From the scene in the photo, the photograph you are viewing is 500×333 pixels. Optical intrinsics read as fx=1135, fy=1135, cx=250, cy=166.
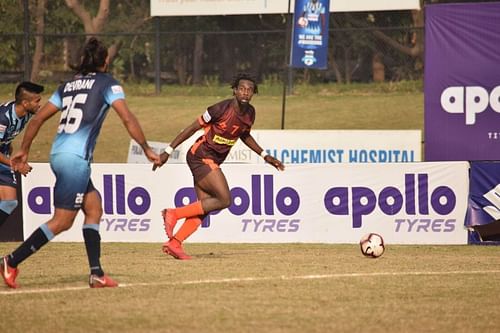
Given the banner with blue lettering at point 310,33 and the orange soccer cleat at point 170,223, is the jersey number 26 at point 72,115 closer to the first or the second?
the orange soccer cleat at point 170,223

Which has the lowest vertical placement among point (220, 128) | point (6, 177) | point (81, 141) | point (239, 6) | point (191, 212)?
point (191, 212)

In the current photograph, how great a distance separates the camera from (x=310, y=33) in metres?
26.3

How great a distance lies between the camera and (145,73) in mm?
36500

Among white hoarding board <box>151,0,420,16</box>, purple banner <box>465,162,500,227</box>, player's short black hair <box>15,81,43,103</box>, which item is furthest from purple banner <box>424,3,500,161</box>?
white hoarding board <box>151,0,420,16</box>

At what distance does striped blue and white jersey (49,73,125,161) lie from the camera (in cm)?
944

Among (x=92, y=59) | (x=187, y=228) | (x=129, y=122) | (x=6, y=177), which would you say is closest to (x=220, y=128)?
(x=187, y=228)

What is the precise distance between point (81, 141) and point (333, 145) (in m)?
14.6

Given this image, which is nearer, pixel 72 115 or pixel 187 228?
pixel 72 115

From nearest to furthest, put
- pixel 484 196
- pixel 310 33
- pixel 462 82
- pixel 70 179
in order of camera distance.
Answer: pixel 70 179 < pixel 484 196 < pixel 462 82 < pixel 310 33

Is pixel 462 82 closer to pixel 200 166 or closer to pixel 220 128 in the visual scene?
pixel 220 128

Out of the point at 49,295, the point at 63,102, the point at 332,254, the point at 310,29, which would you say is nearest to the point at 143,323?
the point at 49,295

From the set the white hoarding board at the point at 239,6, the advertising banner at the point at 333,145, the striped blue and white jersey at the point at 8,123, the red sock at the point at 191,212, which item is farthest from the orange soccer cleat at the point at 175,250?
the white hoarding board at the point at 239,6

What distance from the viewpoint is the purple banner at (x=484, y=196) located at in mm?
15945

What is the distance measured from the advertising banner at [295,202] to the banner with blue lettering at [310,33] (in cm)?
988
